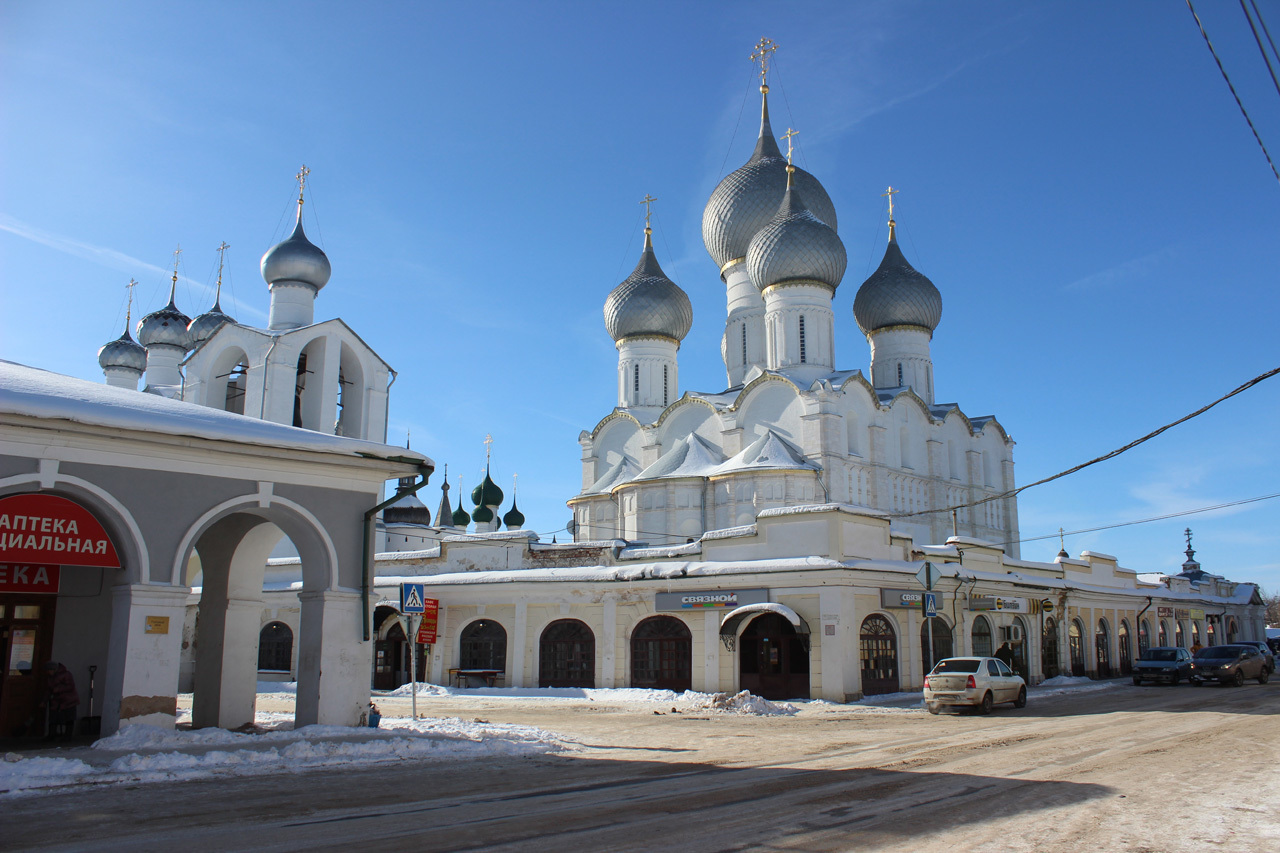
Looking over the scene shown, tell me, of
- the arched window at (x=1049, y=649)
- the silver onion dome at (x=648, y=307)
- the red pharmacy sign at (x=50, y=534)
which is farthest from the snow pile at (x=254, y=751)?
the silver onion dome at (x=648, y=307)

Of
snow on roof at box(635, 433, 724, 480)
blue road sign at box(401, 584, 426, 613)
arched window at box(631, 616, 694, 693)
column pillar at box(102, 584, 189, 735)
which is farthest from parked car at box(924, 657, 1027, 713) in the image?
snow on roof at box(635, 433, 724, 480)

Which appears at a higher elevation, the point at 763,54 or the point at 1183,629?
the point at 763,54

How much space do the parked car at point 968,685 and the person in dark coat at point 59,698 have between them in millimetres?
13270

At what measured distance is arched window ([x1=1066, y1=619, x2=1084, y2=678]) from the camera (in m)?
30.7

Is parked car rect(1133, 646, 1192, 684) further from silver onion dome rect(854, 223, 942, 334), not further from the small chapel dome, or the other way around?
the small chapel dome

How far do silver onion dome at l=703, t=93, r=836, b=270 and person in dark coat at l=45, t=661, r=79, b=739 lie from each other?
111 ft

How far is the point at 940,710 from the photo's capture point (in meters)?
17.8

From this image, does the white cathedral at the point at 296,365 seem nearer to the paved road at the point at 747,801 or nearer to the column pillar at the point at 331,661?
the column pillar at the point at 331,661

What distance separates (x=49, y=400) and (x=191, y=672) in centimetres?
1719

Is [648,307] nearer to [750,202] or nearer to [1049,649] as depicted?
[750,202]

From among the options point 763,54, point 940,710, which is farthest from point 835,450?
point 763,54

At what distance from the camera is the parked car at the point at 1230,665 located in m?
25.2

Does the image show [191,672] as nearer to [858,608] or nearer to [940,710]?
[858,608]

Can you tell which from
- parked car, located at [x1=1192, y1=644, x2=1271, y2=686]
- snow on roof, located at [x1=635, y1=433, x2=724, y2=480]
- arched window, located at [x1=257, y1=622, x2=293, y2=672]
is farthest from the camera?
snow on roof, located at [x1=635, y1=433, x2=724, y2=480]
